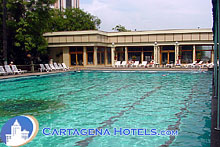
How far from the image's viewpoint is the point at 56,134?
6289 mm

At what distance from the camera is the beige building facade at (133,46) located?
104 ft

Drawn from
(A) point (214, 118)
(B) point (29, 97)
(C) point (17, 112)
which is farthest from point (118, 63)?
(A) point (214, 118)

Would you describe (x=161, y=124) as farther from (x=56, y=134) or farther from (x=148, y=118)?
(x=56, y=134)

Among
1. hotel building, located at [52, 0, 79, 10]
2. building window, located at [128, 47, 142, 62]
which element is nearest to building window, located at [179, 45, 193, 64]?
building window, located at [128, 47, 142, 62]

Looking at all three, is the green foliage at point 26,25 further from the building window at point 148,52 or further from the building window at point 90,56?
the building window at point 148,52

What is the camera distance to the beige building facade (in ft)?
104

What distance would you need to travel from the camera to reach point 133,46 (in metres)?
34.8

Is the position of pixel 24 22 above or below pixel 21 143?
above

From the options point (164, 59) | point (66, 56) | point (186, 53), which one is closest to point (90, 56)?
point (66, 56)

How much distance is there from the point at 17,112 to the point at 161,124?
4.78 metres

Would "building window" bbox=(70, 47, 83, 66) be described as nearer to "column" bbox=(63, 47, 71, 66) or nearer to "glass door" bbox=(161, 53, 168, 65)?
"column" bbox=(63, 47, 71, 66)

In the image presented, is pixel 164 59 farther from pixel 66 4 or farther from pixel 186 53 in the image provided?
pixel 66 4

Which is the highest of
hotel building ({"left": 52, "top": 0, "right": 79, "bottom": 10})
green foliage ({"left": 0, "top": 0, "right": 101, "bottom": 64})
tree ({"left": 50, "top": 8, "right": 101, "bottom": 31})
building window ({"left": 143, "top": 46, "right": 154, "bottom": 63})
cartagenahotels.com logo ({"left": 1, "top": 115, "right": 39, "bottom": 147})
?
hotel building ({"left": 52, "top": 0, "right": 79, "bottom": 10})

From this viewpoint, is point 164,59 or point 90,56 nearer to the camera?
point 90,56
